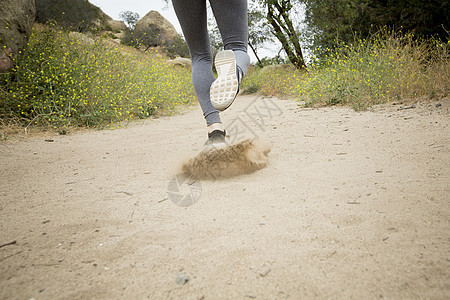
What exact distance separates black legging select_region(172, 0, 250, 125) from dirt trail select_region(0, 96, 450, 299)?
0.42 meters

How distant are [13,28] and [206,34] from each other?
9.52 ft

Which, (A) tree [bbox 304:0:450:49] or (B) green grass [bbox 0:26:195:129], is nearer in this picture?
(B) green grass [bbox 0:26:195:129]

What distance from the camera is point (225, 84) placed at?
1.22m

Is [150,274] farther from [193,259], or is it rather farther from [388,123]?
[388,123]

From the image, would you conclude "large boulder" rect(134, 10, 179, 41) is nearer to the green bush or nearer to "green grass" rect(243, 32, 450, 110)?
the green bush

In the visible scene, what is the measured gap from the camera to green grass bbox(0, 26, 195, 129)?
286cm

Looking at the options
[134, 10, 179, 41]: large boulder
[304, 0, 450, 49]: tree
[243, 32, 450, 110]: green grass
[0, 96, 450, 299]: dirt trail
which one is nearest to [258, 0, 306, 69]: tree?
[304, 0, 450, 49]: tree

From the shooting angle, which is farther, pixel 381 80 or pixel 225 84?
pixel 381 80

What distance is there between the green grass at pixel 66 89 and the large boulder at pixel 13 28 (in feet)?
0.31

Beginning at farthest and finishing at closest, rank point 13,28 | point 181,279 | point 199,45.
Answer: point 13,28 < point 199,45 < point 181,279

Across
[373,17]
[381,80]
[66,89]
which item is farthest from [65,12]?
[381,80]

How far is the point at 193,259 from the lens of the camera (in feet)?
2.26

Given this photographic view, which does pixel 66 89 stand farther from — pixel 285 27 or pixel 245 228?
pixel 285 27

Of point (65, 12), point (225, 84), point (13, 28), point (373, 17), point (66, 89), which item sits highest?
point (65, 12)
